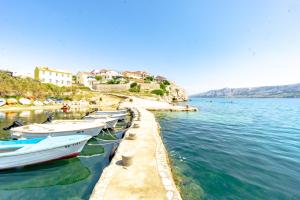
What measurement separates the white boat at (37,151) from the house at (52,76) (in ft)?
231

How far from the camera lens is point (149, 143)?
41.0 feet

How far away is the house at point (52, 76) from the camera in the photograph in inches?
2776

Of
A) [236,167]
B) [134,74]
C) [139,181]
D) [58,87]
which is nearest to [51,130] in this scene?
[139,181]

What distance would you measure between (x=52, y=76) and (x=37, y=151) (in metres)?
73.8

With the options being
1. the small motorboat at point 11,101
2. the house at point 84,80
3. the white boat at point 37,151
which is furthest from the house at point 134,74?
the white boat at point 37,151

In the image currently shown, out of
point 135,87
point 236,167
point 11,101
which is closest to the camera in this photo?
point 236,167

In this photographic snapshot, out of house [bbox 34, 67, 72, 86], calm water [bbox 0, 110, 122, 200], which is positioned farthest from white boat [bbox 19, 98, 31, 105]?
calm water [bbox 0, 110, 122, 200]

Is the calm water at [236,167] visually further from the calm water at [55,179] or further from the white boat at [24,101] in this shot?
the white boat at [24,101]

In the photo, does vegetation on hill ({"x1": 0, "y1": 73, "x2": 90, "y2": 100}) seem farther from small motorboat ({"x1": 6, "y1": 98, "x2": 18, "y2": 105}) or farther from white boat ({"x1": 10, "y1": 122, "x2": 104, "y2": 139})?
white boat ({"x1": 10, "y1": 122, "x2": 104, "y2": 139})

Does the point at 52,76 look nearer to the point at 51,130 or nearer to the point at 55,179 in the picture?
the point at 51,130

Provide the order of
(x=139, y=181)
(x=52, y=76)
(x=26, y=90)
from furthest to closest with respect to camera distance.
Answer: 1. (x=52, y=76)
2. (x=26, y=90)
3. (x=139, y=181)

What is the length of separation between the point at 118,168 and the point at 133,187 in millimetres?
1831

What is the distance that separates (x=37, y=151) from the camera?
10.2 m

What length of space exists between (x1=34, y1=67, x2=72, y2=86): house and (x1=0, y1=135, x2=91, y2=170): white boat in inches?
2766
